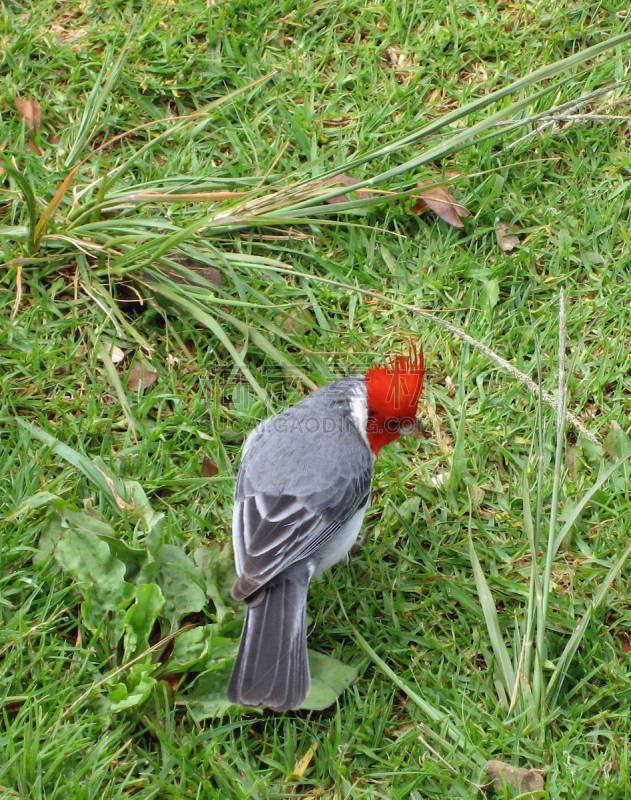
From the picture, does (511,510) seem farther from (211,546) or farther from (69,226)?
(69,226)

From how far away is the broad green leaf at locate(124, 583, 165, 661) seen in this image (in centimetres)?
318

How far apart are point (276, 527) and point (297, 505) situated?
0.51 ft

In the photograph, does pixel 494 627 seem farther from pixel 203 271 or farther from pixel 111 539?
pixel 203 271

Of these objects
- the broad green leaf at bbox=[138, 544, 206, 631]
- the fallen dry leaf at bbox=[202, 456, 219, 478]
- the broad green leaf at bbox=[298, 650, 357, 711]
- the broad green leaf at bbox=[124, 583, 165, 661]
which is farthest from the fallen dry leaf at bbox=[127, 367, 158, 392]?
the broad green leaf at bbox=[298, 650, 357, 711]

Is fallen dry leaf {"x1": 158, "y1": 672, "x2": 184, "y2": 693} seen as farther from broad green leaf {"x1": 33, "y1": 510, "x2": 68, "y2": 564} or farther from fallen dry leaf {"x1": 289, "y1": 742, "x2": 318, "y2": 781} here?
broad green leaf {"x1": 33, "y1": 510, "x2": 68, "y2": 564}

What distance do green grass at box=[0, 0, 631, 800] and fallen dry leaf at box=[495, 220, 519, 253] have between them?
0.14 feet

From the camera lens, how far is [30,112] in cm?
500

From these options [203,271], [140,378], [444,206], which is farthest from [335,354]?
[444,206]

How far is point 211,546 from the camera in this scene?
350 centimetres

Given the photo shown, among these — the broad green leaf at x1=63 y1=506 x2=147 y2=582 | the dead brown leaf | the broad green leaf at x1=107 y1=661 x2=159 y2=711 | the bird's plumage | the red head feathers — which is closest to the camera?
the broad green leaf at x1=107 y1=661 x2=159 y2=711

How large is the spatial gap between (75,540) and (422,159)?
2751 millimetres

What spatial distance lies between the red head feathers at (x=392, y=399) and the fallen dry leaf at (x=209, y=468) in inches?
31.2

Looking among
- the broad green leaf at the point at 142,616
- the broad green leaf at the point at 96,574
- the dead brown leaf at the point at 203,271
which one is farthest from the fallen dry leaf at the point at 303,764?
the dead brown leaf at the point at 203,271

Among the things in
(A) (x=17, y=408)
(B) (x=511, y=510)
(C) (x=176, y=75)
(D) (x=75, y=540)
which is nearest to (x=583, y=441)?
(B) (x=511, y=510)
